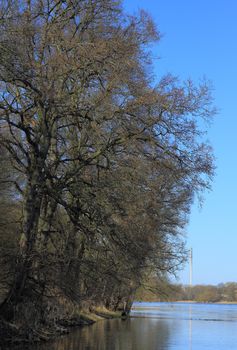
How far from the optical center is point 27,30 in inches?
668

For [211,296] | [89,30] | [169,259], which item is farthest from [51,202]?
[211,296]

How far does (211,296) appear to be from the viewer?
545ft

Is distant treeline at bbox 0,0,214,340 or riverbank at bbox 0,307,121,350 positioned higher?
distant treeline at bbox 0,0,214,340

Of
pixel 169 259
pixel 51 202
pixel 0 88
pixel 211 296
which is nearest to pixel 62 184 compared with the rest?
pixel 51 202

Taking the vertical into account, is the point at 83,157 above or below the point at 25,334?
above

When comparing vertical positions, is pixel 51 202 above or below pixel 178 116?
below

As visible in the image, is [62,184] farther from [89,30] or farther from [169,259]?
[169,259]

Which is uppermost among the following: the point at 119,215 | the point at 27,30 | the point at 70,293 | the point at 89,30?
the point at 89,30

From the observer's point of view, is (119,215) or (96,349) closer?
(96,349)

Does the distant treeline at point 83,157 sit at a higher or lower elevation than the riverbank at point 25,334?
higher

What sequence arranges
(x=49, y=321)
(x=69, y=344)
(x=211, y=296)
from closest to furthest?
(x=69, y=344)
(x=49, y=321)
(x=211, y=296)

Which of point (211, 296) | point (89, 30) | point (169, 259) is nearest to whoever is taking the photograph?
point (89, 30)

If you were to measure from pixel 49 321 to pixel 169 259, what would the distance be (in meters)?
15.0

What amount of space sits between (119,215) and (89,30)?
8.38m
